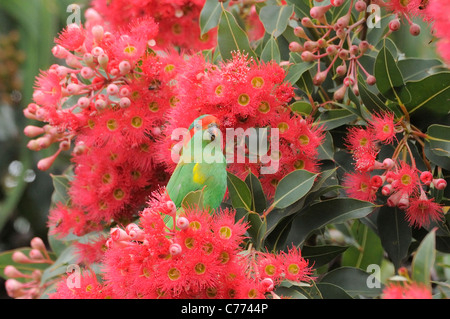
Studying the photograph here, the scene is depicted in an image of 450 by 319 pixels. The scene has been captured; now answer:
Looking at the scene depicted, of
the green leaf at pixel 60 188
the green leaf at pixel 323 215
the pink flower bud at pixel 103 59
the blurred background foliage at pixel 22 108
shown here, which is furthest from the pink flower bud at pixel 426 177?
the blurred background foliage at pixel 22 108

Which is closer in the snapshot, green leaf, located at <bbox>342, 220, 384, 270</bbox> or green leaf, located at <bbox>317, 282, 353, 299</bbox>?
green leaf, located at <bbox>317, 282, 353, 299</bbox>

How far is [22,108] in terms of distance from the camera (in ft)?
9.32

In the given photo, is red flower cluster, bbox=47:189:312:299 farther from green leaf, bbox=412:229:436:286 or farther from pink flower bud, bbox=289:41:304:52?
pink flower bud, bbox=289:41:304:52

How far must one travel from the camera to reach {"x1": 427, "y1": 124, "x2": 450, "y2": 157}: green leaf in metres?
1.06

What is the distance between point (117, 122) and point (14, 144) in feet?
6.37

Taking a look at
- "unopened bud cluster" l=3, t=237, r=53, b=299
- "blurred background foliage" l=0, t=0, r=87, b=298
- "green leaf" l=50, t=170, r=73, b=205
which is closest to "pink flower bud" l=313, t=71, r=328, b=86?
"green leaf" l=50, t=170, r=73, b=205

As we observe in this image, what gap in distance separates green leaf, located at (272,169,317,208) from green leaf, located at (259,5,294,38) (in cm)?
37

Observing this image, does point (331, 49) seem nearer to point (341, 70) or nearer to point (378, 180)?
point (341, 70)

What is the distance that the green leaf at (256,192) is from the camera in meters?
1.08

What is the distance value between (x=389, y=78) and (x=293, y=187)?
0.31m

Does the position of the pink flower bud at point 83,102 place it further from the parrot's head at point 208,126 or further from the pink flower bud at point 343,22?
the pink flower bud at point 343,22

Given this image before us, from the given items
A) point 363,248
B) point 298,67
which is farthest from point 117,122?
point 363,248

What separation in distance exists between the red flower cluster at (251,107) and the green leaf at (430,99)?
200mm
